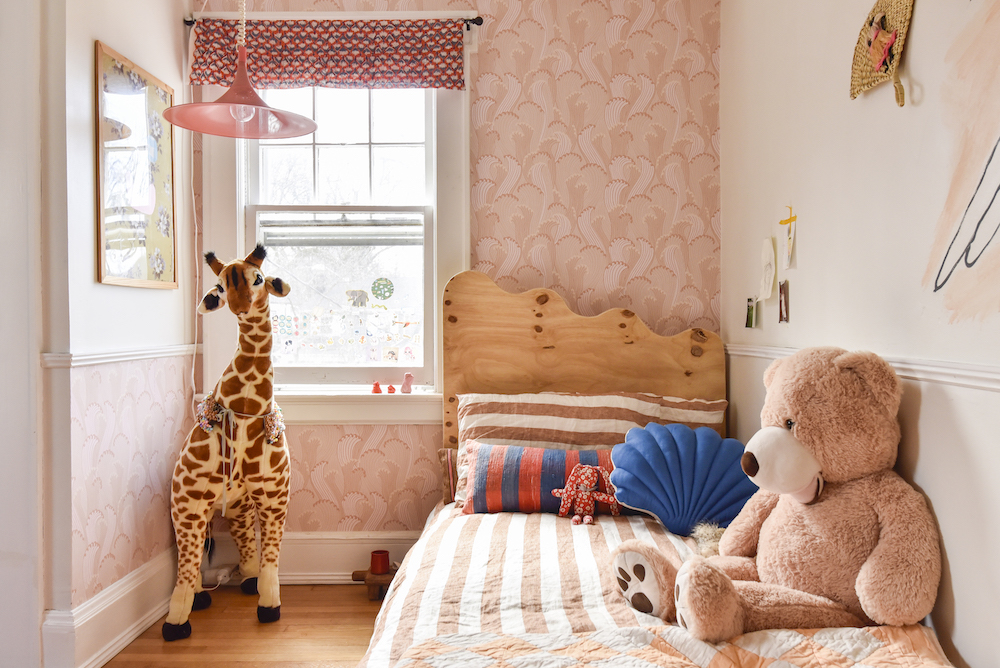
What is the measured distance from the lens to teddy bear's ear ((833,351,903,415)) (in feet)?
4.21

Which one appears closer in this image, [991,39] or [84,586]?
[991,39]

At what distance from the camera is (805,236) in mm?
1860

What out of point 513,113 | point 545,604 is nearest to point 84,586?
point 545,604

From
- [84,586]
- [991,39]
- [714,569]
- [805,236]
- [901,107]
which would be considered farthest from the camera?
[84,586]

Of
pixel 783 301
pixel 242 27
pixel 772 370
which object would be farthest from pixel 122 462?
pixel 783 301

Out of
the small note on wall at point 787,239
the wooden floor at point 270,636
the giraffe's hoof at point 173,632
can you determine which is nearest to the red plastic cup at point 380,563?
the wooden floor at point 270,636

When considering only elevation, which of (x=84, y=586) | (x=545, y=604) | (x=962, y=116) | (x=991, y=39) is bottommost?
(x=84, y=586)

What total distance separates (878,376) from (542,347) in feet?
4.67

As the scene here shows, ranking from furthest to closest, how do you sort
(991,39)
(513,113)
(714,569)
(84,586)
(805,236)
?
1. (513,113)
2. (84,586)
3. (805,236)
4. (714,569)
5. (991,39)

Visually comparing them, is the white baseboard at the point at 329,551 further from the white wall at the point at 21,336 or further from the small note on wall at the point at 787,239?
the small note on wall at the point at 787,239

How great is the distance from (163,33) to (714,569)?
261 cm

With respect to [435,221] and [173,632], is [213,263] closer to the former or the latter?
[435,221]

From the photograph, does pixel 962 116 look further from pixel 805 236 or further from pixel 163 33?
pixel 163 33

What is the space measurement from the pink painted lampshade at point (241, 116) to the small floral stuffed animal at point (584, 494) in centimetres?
131
